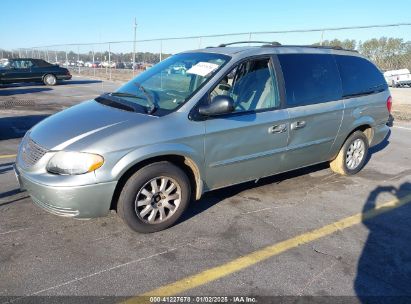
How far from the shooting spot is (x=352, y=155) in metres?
5.78

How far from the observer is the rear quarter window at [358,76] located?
17.4ft

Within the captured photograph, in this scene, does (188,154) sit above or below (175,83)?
below

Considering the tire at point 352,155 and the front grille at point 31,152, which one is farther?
the tire at point 352,155

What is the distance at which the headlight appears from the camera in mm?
3281

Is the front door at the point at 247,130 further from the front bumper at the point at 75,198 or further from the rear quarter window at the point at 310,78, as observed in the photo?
the front bumper at the point at 75,198

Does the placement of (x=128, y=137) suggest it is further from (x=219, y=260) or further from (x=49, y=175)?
→ (x=219, y=260)

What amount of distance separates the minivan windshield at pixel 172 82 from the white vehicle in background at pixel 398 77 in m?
27.6

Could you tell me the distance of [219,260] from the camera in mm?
3314

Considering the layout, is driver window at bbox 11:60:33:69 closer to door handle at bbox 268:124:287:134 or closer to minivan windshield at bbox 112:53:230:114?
minivan windshield at bbox 112:53:230:114

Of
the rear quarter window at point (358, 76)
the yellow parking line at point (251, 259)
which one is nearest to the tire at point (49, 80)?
the rear quarter window at point (358, 76)

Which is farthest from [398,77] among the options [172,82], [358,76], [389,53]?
[172,82]

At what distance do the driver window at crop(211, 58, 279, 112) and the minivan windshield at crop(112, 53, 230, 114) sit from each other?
0.20m

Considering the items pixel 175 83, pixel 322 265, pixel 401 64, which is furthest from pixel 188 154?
pixel 401 64

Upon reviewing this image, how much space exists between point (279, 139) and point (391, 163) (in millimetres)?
3323
